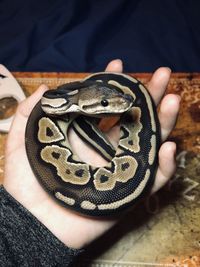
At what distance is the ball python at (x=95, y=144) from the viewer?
3.92 ft

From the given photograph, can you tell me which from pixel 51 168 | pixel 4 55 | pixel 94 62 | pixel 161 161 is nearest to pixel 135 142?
pixel 161 161

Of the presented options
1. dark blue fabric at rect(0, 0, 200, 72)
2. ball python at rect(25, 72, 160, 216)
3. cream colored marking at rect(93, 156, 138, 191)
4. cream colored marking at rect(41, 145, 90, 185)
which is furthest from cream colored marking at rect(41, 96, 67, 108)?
dark blue fabric at rect(0, 0, 200, 72)

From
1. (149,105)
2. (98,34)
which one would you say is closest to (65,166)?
(149,105)

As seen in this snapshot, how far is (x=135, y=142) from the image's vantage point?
53.0 inches

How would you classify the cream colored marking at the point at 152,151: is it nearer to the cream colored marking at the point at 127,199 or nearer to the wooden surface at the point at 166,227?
the cream colored marking at the point at 127,199

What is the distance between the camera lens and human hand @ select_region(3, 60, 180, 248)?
1.26 meters

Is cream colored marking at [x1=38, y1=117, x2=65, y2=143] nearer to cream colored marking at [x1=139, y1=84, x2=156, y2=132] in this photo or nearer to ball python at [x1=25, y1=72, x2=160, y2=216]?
ball python at [x1=25, y1=72, x2=160, y2=216]

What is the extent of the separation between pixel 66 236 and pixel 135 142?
351 mm

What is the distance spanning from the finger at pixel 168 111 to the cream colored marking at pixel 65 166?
273mm

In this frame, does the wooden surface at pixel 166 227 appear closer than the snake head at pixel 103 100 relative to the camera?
No

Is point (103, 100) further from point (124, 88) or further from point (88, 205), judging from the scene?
point (88, 205)

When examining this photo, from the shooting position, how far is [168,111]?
4.21 feet

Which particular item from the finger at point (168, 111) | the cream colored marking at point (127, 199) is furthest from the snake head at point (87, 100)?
the cream colored marking at point (127, 199)

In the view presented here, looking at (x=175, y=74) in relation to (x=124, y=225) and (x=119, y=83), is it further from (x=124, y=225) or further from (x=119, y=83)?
(x=124, y=225)
